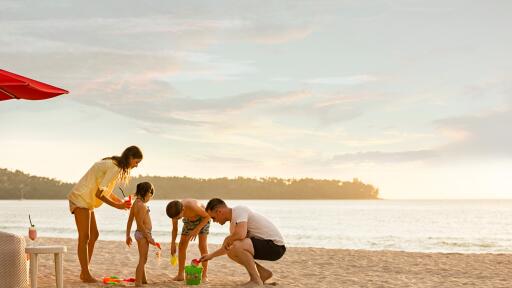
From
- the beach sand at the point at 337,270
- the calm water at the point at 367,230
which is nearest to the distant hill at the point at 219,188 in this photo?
the calm water at the point at 367,230

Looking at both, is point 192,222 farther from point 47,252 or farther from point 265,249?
point 47,252

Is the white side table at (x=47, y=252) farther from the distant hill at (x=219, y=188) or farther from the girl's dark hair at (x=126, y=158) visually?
the distant hill at (x=219, y=188)

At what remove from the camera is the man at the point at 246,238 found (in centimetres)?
740

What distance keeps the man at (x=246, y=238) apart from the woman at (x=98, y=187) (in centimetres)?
97

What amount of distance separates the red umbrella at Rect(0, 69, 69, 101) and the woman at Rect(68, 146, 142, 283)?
3.00 feet

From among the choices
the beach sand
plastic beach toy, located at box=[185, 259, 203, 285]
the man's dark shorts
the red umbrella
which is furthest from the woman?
the man's dark shorts

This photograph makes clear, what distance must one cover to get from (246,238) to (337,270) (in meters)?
4.15

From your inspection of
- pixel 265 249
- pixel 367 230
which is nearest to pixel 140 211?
pixel 265 249

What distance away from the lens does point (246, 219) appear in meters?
7.54

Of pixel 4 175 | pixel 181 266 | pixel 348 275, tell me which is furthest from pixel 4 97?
pixel 4 175

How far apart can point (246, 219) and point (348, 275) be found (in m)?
3.66

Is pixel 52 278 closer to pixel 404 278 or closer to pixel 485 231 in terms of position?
pixel 404 278

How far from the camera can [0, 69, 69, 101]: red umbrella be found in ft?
21.9

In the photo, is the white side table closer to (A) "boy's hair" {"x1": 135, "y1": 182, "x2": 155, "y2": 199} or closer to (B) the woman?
(B) the woman
